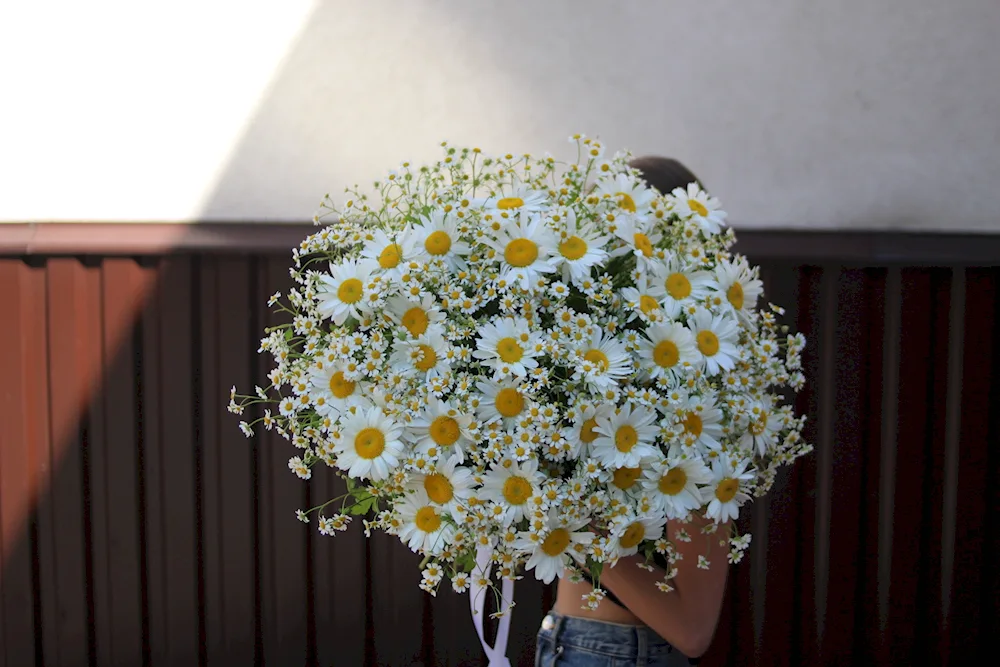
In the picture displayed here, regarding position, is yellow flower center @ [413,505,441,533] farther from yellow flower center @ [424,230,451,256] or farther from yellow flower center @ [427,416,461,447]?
yellow flower center @ [424,230,451,256]

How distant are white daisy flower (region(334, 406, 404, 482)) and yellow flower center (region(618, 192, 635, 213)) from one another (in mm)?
486

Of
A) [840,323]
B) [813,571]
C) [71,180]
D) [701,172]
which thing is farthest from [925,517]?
[71,180]

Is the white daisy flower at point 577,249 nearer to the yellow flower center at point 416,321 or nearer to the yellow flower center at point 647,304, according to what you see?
the yellow flower center at point 647,304

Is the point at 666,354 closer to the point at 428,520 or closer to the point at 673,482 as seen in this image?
the point at 673,482

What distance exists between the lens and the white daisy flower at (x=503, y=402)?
110cm

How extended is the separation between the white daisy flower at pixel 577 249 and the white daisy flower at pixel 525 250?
2 centimetres

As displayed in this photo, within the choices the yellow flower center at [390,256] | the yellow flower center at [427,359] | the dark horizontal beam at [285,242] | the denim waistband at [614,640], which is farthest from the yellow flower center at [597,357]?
the dark horizontal beam at [285,242]

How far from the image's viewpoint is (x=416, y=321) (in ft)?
3.82

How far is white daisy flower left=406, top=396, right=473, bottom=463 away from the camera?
1.10 metres

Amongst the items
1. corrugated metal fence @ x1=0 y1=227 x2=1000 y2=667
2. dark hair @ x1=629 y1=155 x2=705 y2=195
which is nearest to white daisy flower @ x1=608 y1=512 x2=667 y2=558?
dark hair @ x1=629 y1=155 x2=705 y2=195

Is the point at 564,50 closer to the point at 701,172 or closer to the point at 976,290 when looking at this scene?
the point at 701,172

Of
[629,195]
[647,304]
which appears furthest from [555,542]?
[629,195]

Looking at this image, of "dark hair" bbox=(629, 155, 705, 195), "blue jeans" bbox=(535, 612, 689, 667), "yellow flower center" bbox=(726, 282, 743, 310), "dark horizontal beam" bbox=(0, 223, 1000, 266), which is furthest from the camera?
"dark horizontal beam" bbox=(0, 223, 1000, 266)

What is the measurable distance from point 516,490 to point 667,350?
0.29 m
